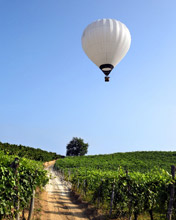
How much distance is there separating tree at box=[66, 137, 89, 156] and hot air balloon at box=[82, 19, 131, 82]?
74.0 m

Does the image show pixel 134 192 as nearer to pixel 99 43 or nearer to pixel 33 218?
pixel 33 218

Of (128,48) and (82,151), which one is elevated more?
(128,48)

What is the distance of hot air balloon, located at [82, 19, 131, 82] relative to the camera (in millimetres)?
16219

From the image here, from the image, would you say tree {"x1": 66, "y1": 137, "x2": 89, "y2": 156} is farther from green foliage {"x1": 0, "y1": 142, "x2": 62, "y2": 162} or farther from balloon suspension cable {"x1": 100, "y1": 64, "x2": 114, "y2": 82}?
balloon suspension cable {"x1": 100, "y1": 64, "x2": 114, "y2": 82}

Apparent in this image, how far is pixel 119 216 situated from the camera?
969cm

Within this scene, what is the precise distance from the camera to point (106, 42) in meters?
16.2

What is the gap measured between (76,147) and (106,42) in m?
76.5

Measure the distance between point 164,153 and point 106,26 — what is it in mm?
47113

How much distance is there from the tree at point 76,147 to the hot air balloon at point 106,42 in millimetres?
74040

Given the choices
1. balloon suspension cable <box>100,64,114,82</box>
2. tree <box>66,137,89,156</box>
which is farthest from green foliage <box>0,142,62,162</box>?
tree <box>66,137,89,156</box>

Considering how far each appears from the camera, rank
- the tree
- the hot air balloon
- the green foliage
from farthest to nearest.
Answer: the tree → the green foliage → the hot air balloon

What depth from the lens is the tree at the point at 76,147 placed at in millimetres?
87994

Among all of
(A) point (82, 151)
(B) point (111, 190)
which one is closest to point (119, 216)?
(B) point (111, 190)

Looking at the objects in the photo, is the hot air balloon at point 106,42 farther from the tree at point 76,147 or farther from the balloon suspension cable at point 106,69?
the tree at point 76,147
